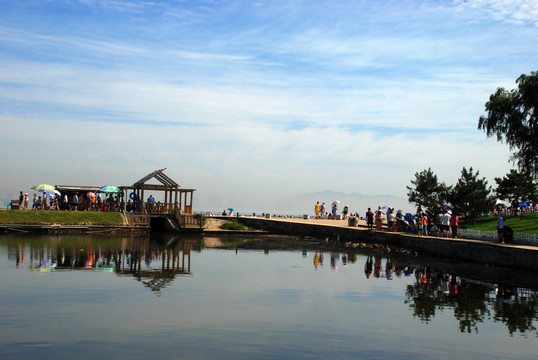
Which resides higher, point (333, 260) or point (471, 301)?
point (333, 260)

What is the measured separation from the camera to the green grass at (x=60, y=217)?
42.4 m

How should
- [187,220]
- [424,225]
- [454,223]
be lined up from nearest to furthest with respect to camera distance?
1. [454,223]
2. [424,225]
3. [187,220]

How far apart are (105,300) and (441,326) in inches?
384

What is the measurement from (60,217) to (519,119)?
34558 millimetres

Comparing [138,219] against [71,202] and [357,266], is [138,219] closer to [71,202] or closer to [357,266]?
[71,202]

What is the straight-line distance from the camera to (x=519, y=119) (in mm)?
36031

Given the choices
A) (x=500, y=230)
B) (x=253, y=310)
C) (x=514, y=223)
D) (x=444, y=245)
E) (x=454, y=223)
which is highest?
(x=514, y=223)

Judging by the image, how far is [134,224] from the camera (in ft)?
152

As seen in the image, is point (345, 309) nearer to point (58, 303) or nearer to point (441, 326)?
point (441, 326)

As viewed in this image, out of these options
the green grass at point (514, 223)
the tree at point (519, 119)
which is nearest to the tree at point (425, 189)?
the green grass at point (514, 223)

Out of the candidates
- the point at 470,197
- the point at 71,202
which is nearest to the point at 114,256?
the point at 71,202

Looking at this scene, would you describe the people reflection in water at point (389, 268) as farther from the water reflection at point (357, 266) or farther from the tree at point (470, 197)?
the tree at point (470, 197)

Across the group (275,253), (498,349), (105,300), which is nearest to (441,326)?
(498,349)

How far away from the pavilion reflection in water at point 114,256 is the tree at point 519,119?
21.7 metres
